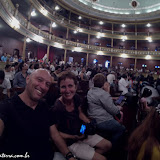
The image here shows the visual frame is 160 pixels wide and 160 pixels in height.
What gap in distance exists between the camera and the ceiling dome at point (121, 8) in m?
17.6

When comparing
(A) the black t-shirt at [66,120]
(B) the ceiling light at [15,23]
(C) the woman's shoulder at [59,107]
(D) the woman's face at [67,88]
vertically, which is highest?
(B) the ceiling light at [15,23]

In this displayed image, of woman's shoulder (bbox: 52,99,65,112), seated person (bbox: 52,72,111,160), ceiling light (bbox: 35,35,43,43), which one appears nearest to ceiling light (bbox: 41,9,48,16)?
ceiling light (bbox: 35,35,43,43)

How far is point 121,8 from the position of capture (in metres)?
20.2

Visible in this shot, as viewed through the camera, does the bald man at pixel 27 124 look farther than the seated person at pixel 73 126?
No

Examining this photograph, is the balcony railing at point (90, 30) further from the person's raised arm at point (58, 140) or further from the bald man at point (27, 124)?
the person's raised arm at point (58, 140)

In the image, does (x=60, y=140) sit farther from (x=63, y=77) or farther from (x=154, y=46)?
(x=154, y=46)

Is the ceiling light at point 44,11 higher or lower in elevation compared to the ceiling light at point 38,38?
higher

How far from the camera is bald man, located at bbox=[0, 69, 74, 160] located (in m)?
1.06

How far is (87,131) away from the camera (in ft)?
5.28

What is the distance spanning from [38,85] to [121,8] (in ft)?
77.4

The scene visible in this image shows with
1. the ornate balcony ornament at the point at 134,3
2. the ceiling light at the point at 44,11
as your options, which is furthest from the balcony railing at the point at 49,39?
the ornate balcony ornament at the point at 134,3

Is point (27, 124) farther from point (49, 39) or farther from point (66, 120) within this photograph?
point (49, 39)

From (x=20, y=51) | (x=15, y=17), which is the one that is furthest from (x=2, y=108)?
(x=20, y=51)

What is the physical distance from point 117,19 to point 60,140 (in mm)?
21261
